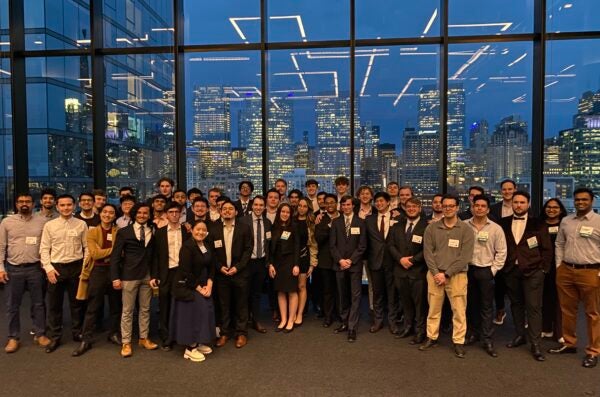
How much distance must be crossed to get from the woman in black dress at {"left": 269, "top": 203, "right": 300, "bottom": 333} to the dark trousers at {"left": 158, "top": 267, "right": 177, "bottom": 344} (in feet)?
3.51

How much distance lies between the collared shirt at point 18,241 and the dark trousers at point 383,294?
11.3 ft

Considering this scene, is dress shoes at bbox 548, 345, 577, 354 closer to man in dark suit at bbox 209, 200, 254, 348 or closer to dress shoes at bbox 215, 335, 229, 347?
man in dark suit at bbox 209, 200, 254, 348

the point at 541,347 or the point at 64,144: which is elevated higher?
the point at 64,144

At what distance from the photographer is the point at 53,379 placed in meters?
3.20

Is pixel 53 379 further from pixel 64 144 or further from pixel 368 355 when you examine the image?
pixel 64 144

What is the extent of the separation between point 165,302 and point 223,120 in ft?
11.5

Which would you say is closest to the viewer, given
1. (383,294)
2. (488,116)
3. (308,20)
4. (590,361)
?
(590,361)

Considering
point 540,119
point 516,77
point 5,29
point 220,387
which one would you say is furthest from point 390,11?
point 5,29

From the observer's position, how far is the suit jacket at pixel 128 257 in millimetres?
3609

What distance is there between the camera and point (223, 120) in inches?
257

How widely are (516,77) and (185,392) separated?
606 centimetres

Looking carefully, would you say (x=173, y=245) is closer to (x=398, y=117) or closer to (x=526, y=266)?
(x=526, y=266)

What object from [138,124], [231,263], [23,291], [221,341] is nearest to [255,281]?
[231,263]

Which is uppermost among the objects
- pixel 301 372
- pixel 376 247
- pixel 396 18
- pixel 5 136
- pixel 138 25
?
pixel 138 25
